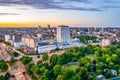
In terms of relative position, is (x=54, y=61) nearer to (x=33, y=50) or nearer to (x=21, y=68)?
(x=21, y=68)

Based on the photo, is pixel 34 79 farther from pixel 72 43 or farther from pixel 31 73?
pixel 72 43

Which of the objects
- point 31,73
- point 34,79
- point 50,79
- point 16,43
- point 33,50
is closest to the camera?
point 50,79

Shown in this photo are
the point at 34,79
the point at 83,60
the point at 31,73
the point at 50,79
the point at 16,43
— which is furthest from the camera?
the point at 16,43

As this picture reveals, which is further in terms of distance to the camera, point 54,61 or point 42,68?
point 54,61

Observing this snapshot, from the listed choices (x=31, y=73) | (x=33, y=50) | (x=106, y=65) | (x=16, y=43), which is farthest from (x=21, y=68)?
(x=16, y=43)

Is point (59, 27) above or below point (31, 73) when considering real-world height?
above

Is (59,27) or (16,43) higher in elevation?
(59,27)

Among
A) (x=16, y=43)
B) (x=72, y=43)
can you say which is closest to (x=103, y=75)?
(x=72, y=43)

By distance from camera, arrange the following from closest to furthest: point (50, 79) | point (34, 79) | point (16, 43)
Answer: point (50, 79) → point (34, 79) → point (16, 43)

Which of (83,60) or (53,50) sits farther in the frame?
(53,50)
